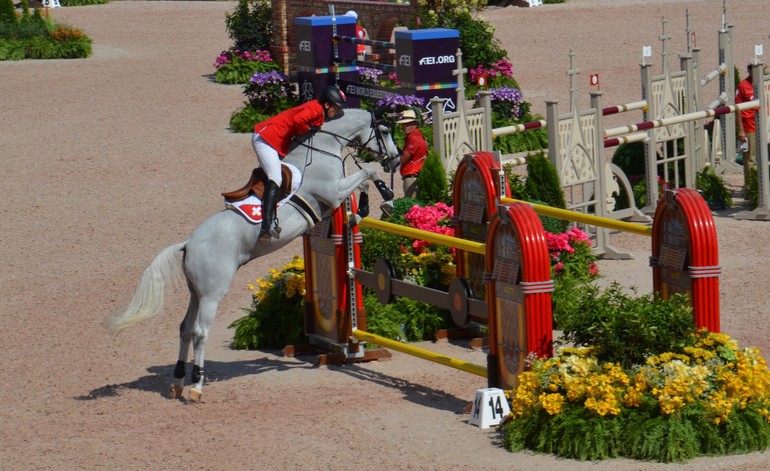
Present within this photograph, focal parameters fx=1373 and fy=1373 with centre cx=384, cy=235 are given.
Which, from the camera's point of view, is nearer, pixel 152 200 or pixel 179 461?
pixel 179 461

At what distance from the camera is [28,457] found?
903 cm

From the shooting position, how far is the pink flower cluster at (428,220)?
492 inches

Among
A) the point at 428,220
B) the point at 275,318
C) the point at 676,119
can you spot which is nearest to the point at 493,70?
the point at 676,119

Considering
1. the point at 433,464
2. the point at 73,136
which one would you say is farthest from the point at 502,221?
the point at 73,136

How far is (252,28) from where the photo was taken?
1062 inches

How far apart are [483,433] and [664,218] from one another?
1.88m

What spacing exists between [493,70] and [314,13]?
20.8ft

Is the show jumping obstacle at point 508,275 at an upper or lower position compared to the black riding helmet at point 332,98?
lower

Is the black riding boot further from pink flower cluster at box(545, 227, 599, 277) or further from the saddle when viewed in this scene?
pink flower cluster at box(545, 227, 599, 277)

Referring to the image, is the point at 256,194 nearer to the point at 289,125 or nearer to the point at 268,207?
the point at 268,207

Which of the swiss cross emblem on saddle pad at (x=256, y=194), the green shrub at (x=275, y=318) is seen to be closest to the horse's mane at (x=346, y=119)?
the swiss cross emblem on saddle pad at (x=256, y=194)

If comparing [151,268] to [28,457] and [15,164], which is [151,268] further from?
[15,164]

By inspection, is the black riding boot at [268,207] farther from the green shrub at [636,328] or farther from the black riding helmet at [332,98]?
the green shrub at [636,328]

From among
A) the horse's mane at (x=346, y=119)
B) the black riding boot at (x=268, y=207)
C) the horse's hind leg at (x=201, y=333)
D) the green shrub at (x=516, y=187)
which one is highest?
the horse's mane at (x=346, y=119)
